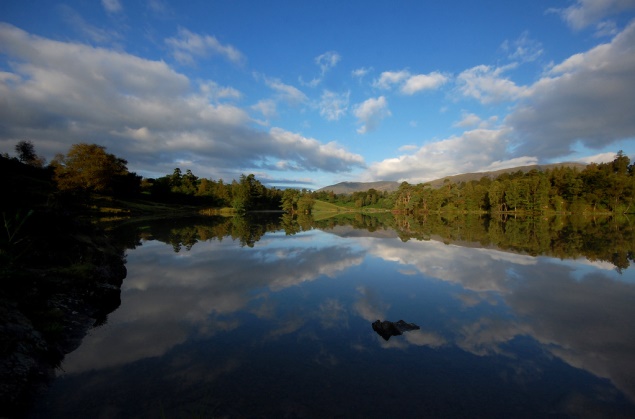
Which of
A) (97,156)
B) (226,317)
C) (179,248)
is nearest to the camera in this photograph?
(226,317)

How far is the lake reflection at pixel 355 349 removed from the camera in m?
7.03

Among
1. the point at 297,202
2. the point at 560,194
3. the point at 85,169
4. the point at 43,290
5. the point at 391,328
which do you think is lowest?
the point at 391,328

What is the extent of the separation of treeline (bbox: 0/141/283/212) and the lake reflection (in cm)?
3539

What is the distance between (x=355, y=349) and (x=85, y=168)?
9398 cm

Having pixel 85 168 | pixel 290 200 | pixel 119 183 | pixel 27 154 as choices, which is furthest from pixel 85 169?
pixel 290 200

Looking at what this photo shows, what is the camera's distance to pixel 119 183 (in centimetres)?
9581

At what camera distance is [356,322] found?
39.2 feet

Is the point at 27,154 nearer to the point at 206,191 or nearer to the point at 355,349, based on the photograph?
the point at 206,191

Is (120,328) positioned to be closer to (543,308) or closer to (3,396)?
(3,396)

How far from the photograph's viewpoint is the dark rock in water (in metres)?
10.7

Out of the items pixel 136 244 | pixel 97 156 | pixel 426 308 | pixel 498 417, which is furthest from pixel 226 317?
pixel 97 156

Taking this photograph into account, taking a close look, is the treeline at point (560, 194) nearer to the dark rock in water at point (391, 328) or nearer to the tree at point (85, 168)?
the dark rock in water at point (391, 328)

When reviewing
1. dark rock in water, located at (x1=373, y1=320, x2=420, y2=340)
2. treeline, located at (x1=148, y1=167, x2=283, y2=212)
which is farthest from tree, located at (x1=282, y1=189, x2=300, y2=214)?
dark rock in water, located at (x1=373, y1=320, x2=420, y2=340)

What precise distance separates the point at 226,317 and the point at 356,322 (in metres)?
5.53
